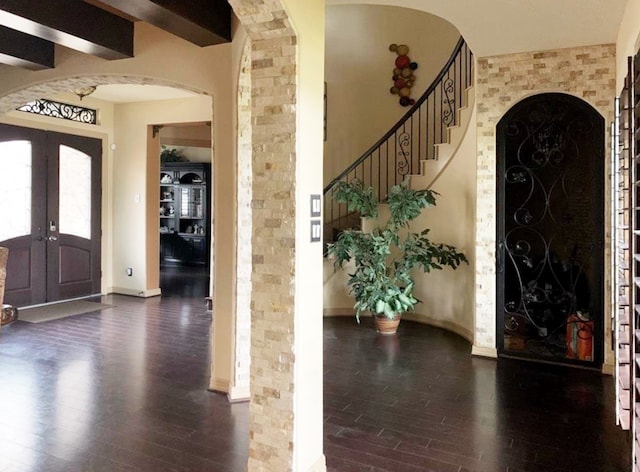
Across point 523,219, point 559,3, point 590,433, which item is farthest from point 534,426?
point 559,3

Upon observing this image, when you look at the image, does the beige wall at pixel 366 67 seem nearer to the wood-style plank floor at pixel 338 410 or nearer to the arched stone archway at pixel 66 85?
the wood-style plank floor at pixel 338 410

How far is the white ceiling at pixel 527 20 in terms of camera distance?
3.39m

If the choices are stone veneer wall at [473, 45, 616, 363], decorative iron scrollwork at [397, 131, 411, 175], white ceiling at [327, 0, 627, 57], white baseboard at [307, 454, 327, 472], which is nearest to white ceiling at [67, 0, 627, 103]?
white ceiling at [327, 0, 627, 57]

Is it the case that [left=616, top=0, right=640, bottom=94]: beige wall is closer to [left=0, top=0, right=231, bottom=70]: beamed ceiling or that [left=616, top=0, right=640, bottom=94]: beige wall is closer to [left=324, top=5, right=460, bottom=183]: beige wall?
[left=0, top=0, right=231, bottom=70]: beamed ceiling

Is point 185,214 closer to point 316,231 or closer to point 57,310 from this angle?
point 57,310

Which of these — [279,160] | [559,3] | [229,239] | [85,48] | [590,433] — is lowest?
[590,433]

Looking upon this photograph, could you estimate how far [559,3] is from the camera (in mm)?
3346

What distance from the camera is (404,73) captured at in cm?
714

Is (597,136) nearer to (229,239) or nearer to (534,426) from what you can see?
(534,426)

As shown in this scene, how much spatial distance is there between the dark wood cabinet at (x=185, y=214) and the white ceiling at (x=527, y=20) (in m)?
7.59

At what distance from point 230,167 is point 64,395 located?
6.65ft

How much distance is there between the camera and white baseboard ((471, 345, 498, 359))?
4.51m

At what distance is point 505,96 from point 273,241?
123 inches

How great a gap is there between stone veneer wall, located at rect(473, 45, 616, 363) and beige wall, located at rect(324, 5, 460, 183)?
9.01ft
